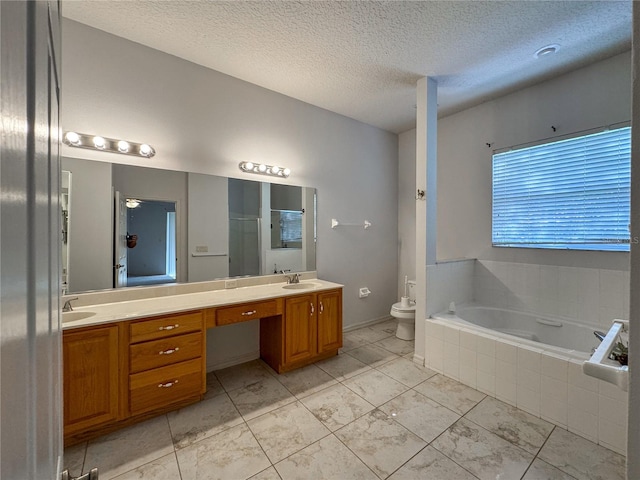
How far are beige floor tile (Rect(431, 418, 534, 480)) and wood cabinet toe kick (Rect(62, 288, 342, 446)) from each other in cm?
139

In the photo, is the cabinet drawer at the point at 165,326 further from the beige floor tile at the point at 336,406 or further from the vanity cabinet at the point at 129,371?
the beige floor tile at the point at 336,406

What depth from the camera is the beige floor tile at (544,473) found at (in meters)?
1.43

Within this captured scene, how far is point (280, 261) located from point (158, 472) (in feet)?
6.24

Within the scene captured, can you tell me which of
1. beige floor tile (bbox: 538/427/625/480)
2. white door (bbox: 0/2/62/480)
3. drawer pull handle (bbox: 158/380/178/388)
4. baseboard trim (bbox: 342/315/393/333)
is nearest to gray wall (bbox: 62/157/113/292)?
drawer pull handle (bbox: 158/380/178/388)

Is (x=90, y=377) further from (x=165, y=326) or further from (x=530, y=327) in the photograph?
(x=530, y=327)

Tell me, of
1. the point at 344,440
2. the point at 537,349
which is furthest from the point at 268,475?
the point at 537,349

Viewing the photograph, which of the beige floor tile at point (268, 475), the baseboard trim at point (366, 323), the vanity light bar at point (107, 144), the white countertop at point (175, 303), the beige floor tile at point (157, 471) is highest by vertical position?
the vanity light bar at point (107, 144)

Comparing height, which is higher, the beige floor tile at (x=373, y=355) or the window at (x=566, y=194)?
the window at (x=566, y=194)

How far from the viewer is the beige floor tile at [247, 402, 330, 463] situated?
1.62 m

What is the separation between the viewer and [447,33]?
2.05 meters

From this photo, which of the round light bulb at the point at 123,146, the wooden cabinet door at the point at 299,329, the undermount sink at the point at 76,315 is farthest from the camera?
the wooden cabinet door at the point at 299,329

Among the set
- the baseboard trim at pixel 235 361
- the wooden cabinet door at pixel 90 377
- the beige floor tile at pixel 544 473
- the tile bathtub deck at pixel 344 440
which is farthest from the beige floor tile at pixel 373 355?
the wooden cabinet door at pixel 90 377

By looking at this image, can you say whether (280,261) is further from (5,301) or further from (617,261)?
(617,261)

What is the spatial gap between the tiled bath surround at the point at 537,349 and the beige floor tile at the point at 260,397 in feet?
4.72
